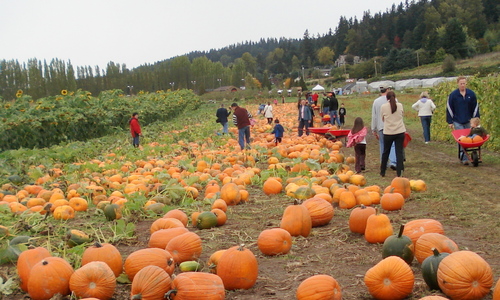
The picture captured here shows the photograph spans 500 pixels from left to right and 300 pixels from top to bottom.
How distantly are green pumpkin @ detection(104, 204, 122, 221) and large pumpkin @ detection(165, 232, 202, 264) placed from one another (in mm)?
2098

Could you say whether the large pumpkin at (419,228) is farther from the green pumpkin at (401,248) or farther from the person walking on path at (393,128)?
the person walking on path at (393,128)

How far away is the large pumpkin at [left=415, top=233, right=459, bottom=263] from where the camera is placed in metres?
Result: 3.85

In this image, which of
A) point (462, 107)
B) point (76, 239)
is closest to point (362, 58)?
point (462, 107)

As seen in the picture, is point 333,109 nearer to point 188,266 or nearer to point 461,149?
point 461,149

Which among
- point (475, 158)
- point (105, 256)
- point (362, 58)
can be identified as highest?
point (362, 58)

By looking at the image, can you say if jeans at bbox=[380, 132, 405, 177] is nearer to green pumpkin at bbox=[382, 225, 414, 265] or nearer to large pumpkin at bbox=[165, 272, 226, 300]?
green pumpkin at bbox=[382, 225, 414, 265]

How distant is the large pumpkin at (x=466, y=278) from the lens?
10.5 feet

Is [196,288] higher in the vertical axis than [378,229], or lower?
higher

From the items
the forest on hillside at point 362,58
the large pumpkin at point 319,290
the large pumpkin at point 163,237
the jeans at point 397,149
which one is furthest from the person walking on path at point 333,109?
the forest on hillside at point 362,58

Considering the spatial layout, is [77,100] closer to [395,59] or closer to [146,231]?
[146,231]

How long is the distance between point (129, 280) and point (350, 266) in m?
1.81

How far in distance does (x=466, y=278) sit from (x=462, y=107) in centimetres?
874

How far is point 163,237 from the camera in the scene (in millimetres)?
4453

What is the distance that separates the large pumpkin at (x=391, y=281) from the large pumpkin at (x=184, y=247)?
146 centimetres
